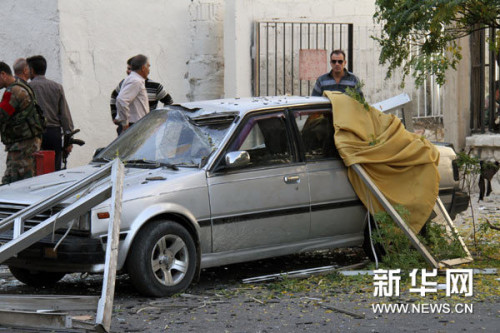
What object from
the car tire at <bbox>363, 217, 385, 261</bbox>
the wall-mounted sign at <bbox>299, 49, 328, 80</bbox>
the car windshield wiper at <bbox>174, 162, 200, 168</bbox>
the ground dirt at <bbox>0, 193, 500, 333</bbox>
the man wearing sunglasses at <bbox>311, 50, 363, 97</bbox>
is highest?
the wall-mounted sign at <bbox>299, 49, 328, 80</bbox>

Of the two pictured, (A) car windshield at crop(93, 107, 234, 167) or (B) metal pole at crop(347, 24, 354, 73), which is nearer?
(A) car windshield at crop(93, 107, 234, 167)

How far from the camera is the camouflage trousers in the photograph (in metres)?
10.5

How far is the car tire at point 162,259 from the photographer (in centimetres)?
734

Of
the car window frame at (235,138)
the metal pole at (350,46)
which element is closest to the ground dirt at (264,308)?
the car window frame at (235,138)

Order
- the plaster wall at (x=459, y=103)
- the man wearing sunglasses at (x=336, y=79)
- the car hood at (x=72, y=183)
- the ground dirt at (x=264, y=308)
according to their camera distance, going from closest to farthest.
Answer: the ground dirt at (x=264, y=308) < the car hood at (x=72, y=183) < the man wearing sunglasses at (x=336, y=79) < the plaster wall at (x=459, y=103)

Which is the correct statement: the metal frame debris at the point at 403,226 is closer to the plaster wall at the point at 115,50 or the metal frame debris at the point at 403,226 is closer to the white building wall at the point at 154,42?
the white building wall at the point at 154,42

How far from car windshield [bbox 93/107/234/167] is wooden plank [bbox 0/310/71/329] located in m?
2.63

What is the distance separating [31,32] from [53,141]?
282 centimetres

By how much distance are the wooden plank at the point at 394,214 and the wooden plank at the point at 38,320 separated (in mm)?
3647

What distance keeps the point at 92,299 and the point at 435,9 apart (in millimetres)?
4291

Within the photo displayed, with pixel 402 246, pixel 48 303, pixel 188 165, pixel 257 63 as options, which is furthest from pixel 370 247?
pixel 257 63

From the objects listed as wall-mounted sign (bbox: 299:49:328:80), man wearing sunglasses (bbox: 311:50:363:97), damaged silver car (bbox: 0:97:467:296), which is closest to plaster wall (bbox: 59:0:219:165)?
wall-mounted sign (bbox: 299:49:328:80)

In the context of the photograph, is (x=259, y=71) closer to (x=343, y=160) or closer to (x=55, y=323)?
(x=343, y=160)

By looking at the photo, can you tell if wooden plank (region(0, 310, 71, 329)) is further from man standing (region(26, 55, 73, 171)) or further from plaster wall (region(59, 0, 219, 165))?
plaster wall (region(59, 0, 219, 165))
